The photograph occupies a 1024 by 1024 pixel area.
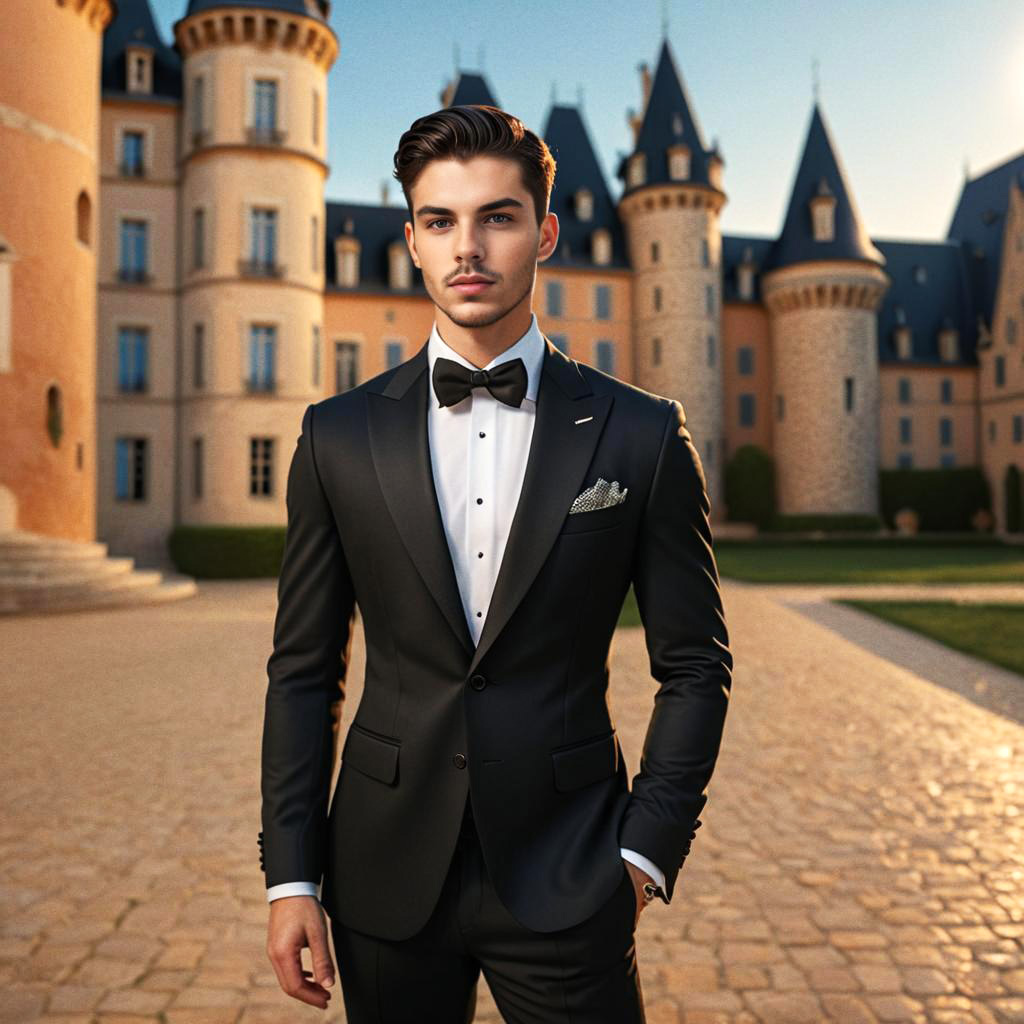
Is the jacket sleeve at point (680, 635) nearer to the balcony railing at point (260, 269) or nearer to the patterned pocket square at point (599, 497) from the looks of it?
the patterned pocket square at point (599, 497)

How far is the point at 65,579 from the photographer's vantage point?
60.0ft

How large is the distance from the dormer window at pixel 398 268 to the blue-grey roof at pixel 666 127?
36.5 ft

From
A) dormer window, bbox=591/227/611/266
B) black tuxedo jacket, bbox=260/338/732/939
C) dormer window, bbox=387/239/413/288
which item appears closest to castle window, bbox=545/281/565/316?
dormer window, bbox=591/227/611/266

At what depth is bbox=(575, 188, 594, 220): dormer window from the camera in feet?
149

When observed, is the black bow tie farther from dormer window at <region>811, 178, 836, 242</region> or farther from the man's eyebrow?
dormer window at <region>811, 178, 836, 242</region>

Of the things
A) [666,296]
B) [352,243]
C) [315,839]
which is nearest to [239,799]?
[315,839]

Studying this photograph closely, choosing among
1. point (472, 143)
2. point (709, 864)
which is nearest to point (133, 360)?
point (709, 864)

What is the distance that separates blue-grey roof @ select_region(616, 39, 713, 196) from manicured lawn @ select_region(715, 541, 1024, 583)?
16978 millimetres

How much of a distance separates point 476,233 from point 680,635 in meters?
0.92

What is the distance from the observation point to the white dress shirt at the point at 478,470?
193 cm

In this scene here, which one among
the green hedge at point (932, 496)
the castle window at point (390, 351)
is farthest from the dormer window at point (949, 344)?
the castle window at point (390, 351)

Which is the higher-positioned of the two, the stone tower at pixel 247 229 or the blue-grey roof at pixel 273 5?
the blue-grey roof at pixel 273 5

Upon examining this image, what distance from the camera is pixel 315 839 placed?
1.95m

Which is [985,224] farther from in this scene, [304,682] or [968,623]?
[304,682]
